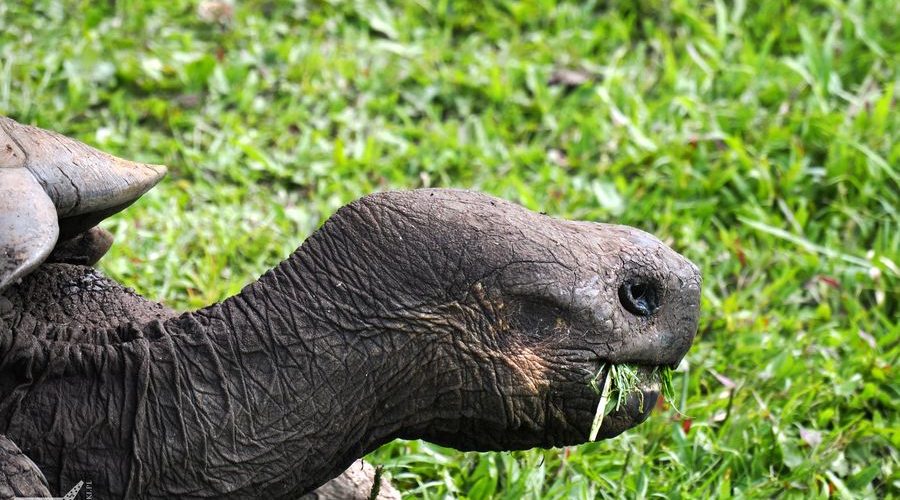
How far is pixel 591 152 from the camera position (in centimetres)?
564

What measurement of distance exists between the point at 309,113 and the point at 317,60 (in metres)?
0.36

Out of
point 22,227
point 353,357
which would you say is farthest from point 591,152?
point 22,227

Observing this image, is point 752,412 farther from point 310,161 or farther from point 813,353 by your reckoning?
point 310,161

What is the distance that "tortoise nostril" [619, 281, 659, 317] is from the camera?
9.35 ft

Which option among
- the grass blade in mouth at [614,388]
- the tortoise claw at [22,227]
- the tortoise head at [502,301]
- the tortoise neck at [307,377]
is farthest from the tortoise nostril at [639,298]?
the tortoise claw at [22,227]

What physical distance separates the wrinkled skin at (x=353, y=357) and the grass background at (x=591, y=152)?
0.96 m

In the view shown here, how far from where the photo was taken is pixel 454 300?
2.81m

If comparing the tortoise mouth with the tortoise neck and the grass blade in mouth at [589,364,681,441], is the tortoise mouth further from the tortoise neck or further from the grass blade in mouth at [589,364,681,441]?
the tortoise neck

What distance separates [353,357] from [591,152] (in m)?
3.04

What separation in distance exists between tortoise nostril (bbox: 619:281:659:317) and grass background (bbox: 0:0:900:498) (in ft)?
3.36

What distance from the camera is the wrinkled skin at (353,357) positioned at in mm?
2770

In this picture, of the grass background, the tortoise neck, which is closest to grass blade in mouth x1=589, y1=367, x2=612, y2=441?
the tortoise neck

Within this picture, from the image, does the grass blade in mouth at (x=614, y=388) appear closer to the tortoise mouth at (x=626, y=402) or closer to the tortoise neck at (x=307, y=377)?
the tortoise mouth at (x=626, y=402)

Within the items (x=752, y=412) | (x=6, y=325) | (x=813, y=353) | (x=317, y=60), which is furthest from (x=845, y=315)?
(x=6, y=325)
